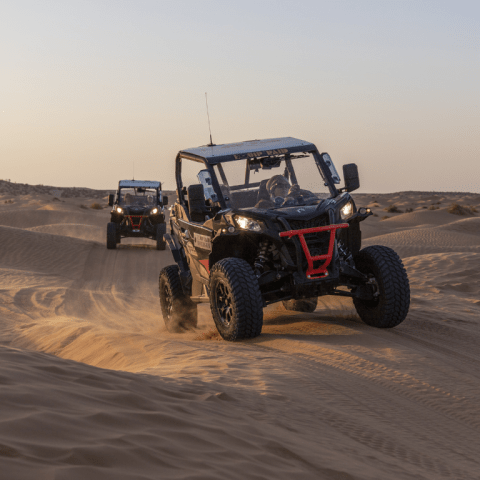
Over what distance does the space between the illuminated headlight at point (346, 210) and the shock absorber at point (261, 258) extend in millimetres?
912

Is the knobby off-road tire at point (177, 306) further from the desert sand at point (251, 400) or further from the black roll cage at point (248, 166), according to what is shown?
the black roll cage at point (248, 166)

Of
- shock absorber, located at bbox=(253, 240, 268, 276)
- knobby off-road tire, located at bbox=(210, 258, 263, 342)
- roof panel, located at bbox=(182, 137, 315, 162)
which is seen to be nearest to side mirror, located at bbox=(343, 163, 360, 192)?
roof panel, located at bbox=(182, 137, 315, 162)

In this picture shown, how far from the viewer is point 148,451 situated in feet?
9.13

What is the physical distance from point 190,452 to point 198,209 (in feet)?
14.1

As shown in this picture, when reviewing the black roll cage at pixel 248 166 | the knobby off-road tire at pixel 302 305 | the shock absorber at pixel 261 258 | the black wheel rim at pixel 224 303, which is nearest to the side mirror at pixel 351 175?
the black roll cage at pixel 248 166

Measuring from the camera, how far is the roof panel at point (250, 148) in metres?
7.51

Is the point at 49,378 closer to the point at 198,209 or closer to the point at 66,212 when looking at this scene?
the point at 198,209

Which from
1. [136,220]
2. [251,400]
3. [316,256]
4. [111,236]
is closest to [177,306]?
[316,256]

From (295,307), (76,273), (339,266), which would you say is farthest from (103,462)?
(76,273)

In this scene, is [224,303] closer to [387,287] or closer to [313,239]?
[313,239]

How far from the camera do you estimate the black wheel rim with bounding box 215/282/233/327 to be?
21.1ft

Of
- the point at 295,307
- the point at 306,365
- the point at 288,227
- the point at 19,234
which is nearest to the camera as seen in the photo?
the point at 306,365

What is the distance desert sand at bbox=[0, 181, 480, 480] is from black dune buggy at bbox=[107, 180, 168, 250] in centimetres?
1088

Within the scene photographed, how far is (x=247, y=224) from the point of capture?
6461 millimetres
